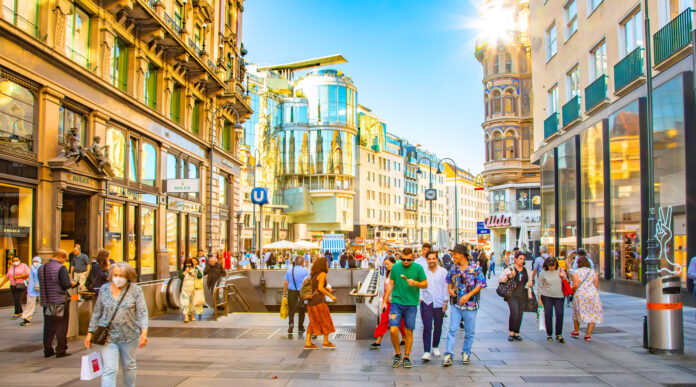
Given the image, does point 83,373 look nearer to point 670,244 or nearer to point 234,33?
point 670,244

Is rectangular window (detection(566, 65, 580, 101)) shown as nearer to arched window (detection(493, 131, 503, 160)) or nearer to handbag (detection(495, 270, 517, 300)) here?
handbag (detection(495, 270, 517, 300))

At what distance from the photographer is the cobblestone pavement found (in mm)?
7953

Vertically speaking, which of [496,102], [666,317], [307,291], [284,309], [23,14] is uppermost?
[496,102]

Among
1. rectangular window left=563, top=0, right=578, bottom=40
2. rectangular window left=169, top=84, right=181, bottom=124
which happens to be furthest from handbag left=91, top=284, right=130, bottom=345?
rectangular window left=169, top=84, right=181, bottom=124

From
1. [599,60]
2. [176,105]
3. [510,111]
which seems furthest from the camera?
[510,111]

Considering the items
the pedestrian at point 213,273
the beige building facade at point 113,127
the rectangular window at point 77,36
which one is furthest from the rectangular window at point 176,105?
the pedestrian at point 213,273

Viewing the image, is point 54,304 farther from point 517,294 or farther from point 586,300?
point 586,300

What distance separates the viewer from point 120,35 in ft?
78.3

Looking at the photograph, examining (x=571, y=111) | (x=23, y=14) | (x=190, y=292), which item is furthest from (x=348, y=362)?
(x=571, y=111)

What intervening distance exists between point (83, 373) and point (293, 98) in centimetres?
7781

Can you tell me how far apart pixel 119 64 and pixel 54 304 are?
1672cm

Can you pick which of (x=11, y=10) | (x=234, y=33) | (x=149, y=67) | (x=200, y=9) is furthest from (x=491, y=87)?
(x=11, y=10)

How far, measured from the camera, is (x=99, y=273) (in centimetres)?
1267

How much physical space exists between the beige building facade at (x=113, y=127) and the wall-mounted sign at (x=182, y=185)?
6 cm
